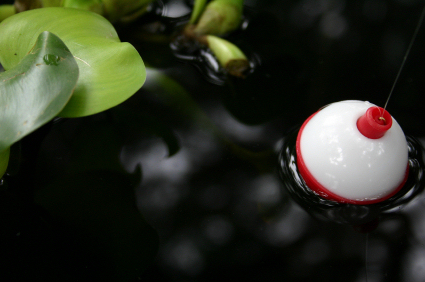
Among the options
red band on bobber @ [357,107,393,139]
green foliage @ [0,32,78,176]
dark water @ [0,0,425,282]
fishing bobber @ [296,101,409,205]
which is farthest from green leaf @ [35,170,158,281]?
red band on bobber @ [357,107,393,139]

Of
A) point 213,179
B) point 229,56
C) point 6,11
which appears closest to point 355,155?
point 213,179

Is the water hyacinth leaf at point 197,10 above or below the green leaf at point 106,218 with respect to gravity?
above

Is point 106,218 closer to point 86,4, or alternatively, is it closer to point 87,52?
point 87,52

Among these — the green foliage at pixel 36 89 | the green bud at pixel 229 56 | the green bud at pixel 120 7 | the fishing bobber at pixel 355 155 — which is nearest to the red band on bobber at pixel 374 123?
the fishing bobber at pixel 355 155

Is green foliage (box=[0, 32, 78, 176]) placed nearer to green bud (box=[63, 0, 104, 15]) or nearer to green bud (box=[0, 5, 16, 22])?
green bud (box=[63, 0, 104, 15])

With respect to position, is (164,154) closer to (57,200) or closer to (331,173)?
(57,200)

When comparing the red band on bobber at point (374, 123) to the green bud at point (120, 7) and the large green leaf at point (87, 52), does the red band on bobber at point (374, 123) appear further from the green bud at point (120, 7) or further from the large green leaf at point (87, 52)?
the green bud at point (120, 7)

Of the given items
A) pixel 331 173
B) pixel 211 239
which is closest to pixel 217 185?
pixel 211 239
